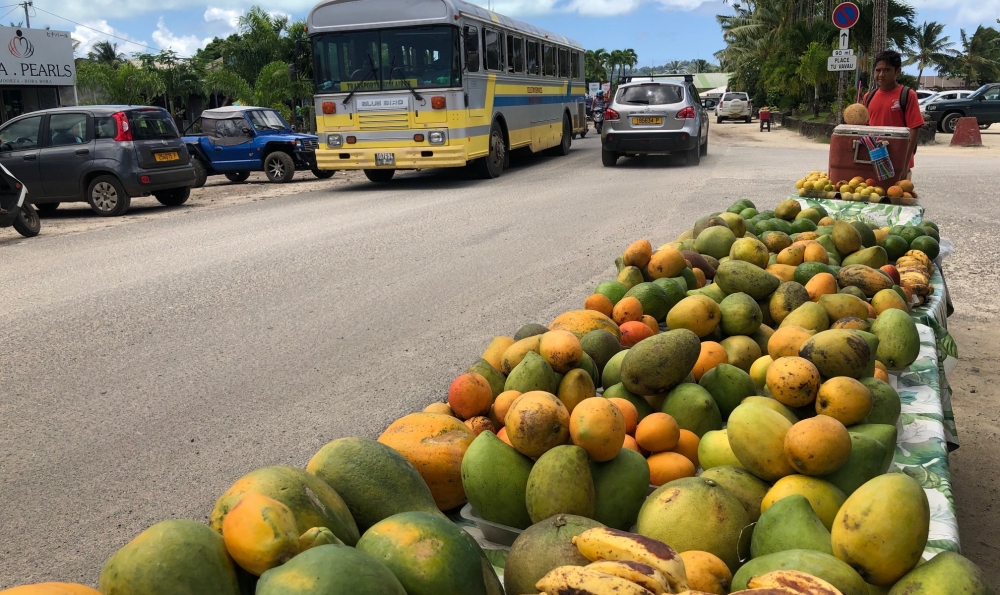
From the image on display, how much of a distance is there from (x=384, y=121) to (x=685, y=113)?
262 inches

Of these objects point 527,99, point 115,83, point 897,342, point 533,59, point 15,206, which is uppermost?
point 115,83

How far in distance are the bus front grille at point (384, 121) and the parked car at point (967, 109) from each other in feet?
80.4

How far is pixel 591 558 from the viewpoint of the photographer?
1.48 metres

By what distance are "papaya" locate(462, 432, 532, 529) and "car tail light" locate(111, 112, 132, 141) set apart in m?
13.1

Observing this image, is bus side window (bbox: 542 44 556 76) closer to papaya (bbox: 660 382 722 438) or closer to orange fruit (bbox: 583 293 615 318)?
orange fruit (bbox: 583 293 615 318)

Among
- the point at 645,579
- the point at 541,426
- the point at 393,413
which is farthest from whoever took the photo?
the point at 393,413

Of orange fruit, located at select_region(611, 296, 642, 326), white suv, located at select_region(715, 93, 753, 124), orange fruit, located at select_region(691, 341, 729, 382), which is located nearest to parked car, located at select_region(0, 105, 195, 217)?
orange fruit, located at select_region(611, 296, 642, 326)

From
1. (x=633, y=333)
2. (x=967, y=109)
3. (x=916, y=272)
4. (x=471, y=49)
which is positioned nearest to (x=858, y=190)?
(x=916, y=272)

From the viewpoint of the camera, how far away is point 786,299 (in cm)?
320

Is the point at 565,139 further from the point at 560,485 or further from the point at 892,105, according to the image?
the point at 560,485

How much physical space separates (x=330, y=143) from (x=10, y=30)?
19158 mm

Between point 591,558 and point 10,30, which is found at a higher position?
point 10,30

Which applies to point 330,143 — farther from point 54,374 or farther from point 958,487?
point 958,487

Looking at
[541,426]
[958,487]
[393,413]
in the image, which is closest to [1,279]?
[393,413]
